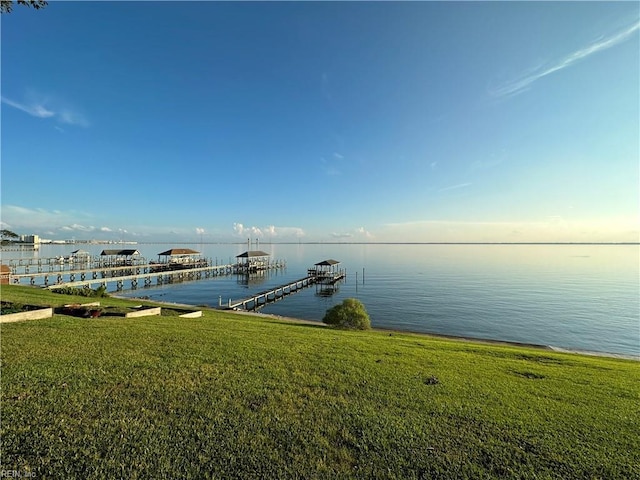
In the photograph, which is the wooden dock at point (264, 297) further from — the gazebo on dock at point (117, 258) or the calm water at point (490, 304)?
the gazebo on dock at point (117, 258)

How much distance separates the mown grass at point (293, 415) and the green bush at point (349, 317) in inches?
431

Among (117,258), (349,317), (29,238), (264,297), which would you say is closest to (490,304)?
(349,317)

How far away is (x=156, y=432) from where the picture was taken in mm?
4309

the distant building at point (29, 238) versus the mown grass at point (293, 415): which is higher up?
the distant building at point (29, 238)

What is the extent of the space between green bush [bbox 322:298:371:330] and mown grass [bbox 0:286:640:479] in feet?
35.9

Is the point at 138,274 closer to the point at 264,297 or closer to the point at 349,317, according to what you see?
the point at 264,297

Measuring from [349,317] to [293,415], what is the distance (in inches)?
589

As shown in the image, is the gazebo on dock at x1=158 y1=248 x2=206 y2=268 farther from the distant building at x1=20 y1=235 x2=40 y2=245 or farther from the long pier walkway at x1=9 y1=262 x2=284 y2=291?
the distant building at x1=20 y1=235 x2=40 y2=245

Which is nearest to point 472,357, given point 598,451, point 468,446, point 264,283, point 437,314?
point 598,451

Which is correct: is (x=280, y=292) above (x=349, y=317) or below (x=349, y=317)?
below

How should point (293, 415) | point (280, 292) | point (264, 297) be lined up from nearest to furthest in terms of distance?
1. point (293, 415)
2. point (264, 297)
3. point (280, 292)

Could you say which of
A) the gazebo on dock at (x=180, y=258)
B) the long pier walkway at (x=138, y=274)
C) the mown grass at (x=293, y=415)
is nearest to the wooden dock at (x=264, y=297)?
the long pier walkway at (x=138, y=274)

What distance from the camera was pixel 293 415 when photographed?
492 centimetres

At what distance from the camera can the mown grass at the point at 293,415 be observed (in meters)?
3.83
